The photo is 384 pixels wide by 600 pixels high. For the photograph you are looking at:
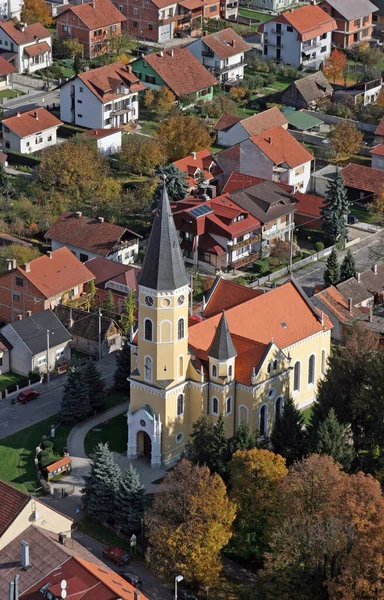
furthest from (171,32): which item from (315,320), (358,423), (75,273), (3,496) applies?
(3,496)

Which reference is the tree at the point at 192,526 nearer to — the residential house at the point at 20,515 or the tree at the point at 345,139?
the residential house at the point at 20,515

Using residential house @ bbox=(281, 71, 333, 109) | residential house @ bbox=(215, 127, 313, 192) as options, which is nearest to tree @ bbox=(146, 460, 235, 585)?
residential house @ bbox=(215, 127, 313, 192)

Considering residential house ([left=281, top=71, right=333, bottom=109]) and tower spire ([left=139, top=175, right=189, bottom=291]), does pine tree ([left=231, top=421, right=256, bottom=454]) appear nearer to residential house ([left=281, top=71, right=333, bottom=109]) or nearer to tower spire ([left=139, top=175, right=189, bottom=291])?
tower spire ([left=139, top=175, right=189, bottom=291])

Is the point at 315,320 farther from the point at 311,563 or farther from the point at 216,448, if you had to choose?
the point at 311,563

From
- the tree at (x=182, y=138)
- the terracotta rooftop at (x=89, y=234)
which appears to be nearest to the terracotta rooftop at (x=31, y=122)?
the tree at (x=182, y=138)

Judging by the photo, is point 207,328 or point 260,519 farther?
point 207,328
